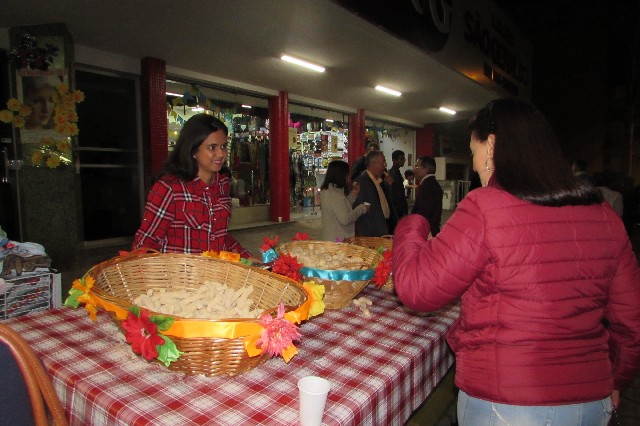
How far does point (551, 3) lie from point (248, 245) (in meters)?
9.77

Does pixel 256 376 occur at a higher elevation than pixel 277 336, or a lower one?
lower

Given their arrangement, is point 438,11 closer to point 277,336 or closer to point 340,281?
point 340,281

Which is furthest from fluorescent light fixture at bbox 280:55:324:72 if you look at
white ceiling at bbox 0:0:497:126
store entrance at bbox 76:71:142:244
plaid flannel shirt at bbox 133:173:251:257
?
plaid flannel shirt at bbox 133:173:251:257

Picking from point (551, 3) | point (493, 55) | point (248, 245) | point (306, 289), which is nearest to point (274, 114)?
point (248, 245)

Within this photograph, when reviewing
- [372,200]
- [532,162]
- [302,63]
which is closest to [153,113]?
[302,63]

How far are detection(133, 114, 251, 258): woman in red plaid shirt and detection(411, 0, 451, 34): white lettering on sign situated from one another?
3.30 metres

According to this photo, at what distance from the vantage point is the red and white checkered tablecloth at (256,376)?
1.00 meters

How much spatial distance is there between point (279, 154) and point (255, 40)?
12.1 feet

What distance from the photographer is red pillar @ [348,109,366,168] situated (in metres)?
12.1

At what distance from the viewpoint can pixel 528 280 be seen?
1.02m

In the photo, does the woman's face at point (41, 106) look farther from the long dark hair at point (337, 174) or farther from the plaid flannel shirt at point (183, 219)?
the plaid flannel shirt at point (183, 219)

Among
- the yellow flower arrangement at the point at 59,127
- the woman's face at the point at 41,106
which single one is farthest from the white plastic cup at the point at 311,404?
the woman's face at the point at 41,106

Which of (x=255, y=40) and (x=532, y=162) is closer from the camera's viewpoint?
(x=532, y=162)

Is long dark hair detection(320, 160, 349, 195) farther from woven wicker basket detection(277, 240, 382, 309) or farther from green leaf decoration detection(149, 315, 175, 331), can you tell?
green leaf decoration detection(149, 315, 175, 331)
